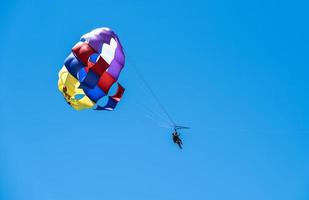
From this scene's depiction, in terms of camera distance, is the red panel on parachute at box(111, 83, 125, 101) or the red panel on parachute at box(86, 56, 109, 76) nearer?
the red panel on parachute at box(86, 56, 109, 76)

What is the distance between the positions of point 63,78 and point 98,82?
7.85 feet

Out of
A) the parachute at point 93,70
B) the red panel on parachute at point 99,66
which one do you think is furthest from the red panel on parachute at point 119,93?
the red panel on parachute at point 99,66

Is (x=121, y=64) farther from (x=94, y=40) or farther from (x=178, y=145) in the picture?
(x=178, y=145)

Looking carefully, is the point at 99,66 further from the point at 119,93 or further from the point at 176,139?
the point at 176,139

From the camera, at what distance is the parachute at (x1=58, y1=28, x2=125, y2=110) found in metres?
24.4

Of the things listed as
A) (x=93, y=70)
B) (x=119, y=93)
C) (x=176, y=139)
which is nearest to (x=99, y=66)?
(x=93, y=70)

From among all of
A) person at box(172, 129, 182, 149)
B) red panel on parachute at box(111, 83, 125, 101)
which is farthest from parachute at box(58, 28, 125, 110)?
person at box(172, 129, 182, 149)

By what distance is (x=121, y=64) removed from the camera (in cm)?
2591

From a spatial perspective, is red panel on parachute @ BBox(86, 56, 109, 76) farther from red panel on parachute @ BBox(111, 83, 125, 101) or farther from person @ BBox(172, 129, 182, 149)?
person @ BBox(172, 129, 182, 149)

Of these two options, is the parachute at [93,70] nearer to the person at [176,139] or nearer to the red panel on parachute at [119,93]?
→ the red panel on parachute at [119,93]

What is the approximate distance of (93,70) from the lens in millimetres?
24516

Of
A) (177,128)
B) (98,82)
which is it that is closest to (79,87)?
(98,82)

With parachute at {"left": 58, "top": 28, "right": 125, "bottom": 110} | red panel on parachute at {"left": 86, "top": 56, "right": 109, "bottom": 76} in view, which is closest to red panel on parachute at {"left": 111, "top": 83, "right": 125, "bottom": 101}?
parachute at {"left": 58, "top": 28, "right": 125, "bottom": 110}

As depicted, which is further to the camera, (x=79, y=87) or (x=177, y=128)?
(x=177, y=128)
